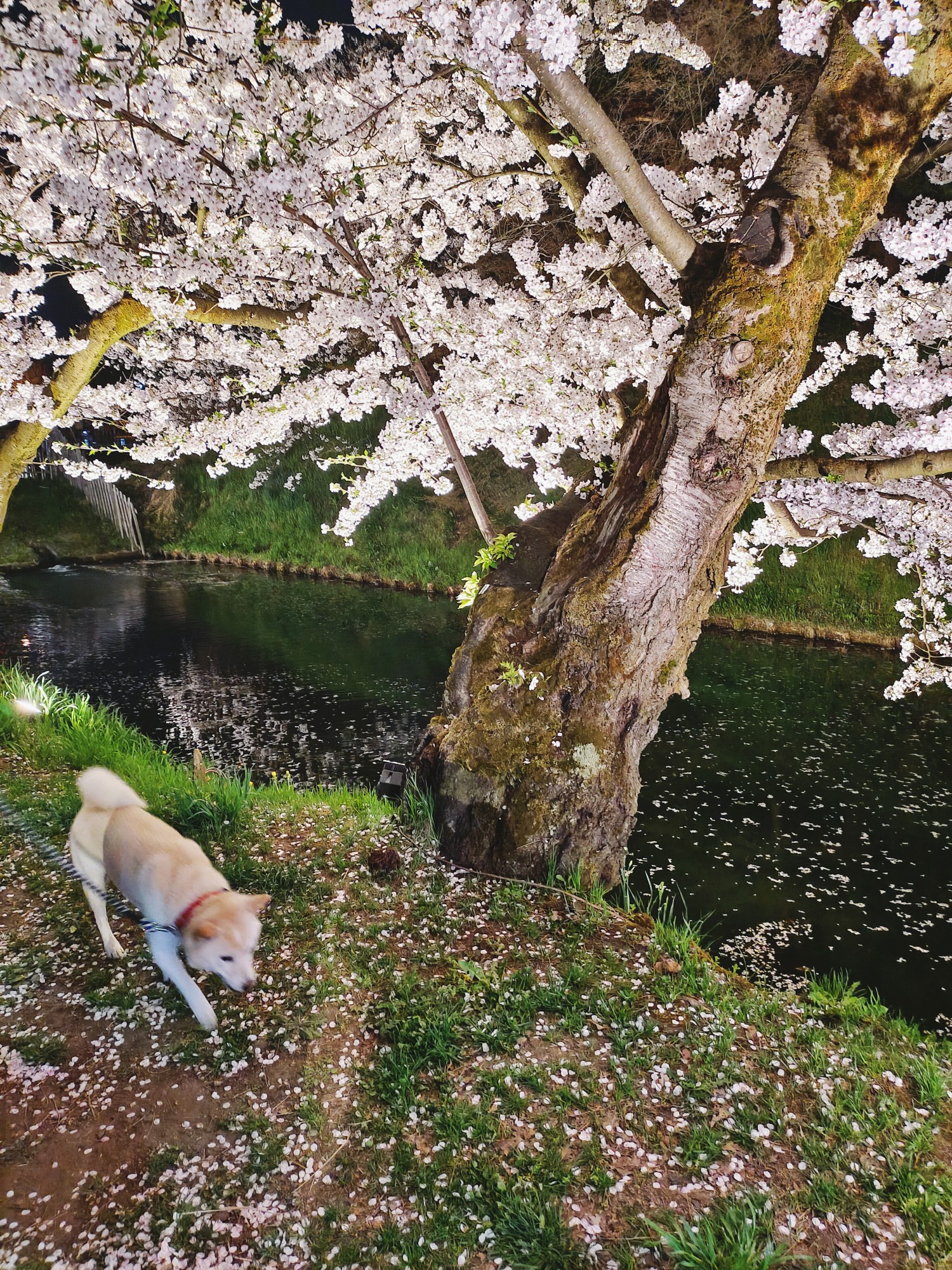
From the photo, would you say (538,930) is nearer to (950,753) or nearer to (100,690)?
(950,753)

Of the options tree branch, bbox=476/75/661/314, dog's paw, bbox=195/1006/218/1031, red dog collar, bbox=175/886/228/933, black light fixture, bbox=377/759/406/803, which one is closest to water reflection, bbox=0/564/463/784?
black light fixture, bbox=377/759/406/803

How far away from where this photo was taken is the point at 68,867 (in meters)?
4.38

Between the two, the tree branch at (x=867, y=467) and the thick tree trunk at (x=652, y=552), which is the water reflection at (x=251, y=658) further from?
the tree branch at (x=867, y=467)

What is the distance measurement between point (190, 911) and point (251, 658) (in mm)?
9613

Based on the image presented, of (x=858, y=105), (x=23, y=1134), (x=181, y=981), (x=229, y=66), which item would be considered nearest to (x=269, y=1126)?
(x=181, y=981)

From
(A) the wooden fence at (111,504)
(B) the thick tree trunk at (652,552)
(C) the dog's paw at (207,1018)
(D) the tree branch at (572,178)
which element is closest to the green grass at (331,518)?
(A) the wooden fence at (111,504)

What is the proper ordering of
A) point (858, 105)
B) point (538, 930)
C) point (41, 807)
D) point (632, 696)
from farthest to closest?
point (41, 807) → point (632, 696) → point (538, 930) → point (858, 105)

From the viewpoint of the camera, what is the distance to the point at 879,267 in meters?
6.40

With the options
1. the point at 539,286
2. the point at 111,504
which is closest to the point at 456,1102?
the point at 539,286

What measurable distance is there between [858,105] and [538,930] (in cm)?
497

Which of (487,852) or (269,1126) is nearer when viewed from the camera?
(269,1126)

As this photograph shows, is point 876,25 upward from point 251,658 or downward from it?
upward

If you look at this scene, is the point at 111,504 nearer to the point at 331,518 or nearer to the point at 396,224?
the point at 331,518

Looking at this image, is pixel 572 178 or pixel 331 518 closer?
pixel 572 178
